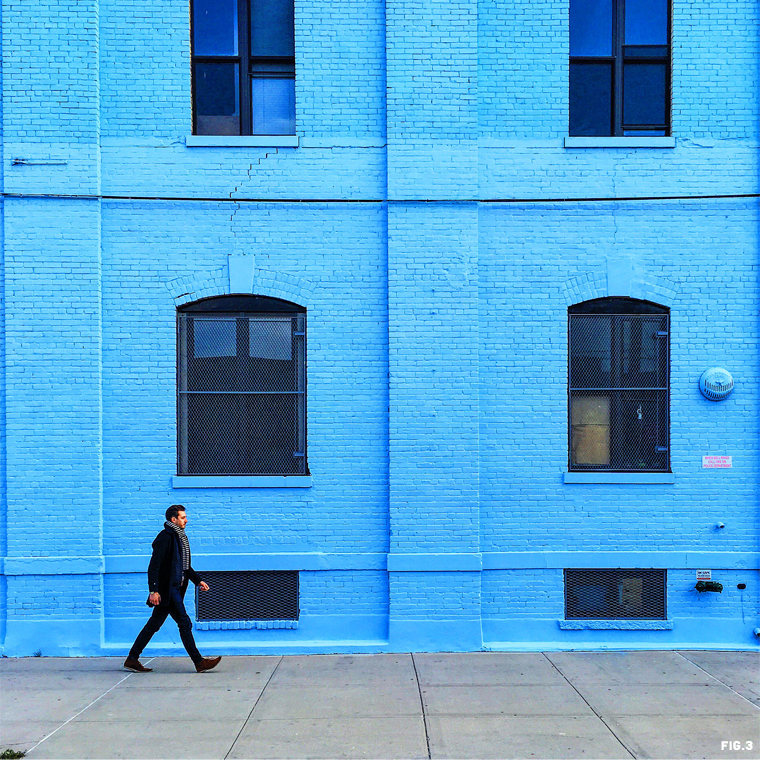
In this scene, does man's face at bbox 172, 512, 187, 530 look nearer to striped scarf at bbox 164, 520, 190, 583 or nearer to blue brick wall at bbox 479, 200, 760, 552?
striped scarf at bbox 164, 520, 190, 583

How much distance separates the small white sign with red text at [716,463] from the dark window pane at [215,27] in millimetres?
6720

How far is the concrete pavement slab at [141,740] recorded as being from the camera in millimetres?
4727

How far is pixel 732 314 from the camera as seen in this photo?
725cm

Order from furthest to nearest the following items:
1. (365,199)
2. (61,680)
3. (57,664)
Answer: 1. (365,199)
2. (57,664)
3. (61,680)

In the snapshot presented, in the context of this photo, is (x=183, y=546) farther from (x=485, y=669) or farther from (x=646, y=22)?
(x=646, y=22)

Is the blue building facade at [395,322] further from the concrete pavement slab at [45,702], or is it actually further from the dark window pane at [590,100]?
the concrete pavement slab at [45,702]

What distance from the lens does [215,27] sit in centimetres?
743

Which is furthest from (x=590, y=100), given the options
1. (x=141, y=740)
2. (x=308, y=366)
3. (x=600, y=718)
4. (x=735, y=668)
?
(x=141, y=740)

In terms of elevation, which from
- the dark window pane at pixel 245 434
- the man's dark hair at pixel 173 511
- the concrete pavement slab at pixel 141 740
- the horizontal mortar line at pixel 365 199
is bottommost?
the concrete pavement slab at pixel 141 740

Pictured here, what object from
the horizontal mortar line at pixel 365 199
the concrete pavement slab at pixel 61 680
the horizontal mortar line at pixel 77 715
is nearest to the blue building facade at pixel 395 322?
the horizontal mortar line at pixel 365 199

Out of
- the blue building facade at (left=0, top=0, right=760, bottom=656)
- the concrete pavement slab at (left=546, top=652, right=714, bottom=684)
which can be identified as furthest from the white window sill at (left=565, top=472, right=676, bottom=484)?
the concrete pavement slab at (left=546, top=652, right=714, bottom=684)

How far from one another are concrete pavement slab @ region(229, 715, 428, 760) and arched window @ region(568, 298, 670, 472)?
11.2ft

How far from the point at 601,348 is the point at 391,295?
2.34 meters

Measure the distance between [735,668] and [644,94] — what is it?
602cm
